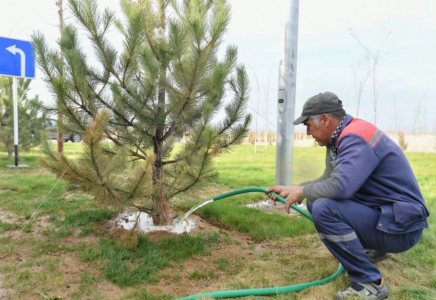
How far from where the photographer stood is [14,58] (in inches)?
253

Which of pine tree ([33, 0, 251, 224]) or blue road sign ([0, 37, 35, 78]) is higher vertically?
blue road sign ([0, 37, 35, 78])

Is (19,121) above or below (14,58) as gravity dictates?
below

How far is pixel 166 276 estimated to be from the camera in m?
2.46

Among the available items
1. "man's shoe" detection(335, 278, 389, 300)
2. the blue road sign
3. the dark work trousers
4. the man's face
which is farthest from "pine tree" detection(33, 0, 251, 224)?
the blue road sign

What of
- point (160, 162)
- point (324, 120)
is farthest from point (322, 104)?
point (160, 162)

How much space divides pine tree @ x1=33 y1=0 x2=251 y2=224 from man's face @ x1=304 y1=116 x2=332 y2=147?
0.80 metres

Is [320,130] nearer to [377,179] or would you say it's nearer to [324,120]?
[324,120]

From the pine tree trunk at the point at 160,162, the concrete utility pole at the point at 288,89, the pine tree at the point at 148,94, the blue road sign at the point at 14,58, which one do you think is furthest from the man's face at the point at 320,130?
the blue road sign at the point at 14,58

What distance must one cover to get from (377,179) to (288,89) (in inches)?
102

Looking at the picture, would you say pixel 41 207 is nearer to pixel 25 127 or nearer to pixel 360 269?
pixel 360 269

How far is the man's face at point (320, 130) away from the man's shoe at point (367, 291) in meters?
0.81

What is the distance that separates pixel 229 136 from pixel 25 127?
6962 mm

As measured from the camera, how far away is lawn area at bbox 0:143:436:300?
222cm

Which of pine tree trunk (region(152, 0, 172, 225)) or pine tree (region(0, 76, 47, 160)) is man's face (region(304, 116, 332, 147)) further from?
pine tree (region(0, 76, 47, 160))
